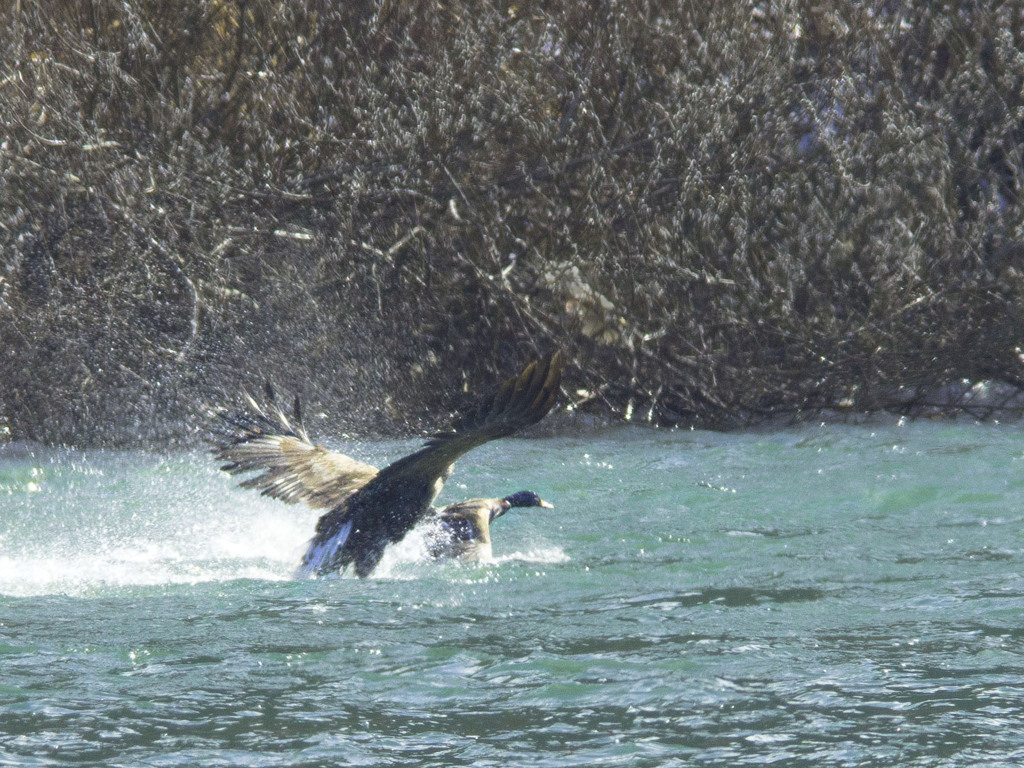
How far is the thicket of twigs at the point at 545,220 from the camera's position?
11.1 metres

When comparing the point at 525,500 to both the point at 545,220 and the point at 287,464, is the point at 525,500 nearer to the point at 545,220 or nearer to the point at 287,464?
the point at 287,464

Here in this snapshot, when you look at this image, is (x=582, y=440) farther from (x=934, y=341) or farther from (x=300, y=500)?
(x=300, y=500)

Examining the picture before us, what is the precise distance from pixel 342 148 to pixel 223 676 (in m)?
7.44

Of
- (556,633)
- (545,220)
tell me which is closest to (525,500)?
(556,633)

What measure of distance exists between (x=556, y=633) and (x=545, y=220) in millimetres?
6928

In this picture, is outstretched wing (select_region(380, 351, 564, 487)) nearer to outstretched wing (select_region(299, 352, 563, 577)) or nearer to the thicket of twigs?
outstretched wing (select_region(299, 352, 563, 577))

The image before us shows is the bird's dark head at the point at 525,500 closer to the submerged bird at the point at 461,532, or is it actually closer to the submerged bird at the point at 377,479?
the submerged bird at the point at 377,479

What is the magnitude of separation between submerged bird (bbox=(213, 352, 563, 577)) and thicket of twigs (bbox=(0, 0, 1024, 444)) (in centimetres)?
400

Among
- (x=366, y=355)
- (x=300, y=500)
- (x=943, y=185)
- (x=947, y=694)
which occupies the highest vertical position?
(x=943, y=185)

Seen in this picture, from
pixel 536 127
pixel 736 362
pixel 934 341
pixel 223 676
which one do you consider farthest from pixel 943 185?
pixel 223 676

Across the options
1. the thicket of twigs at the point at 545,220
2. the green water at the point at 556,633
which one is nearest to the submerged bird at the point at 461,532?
the green water at the point at 556,633

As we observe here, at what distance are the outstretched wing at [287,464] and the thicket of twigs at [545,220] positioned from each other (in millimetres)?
3901

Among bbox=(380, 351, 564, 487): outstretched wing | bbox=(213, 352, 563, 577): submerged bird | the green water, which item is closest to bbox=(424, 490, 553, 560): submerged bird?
bbox=(213, 352, 563, 577): submerged bird

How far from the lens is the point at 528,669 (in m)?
4.68
